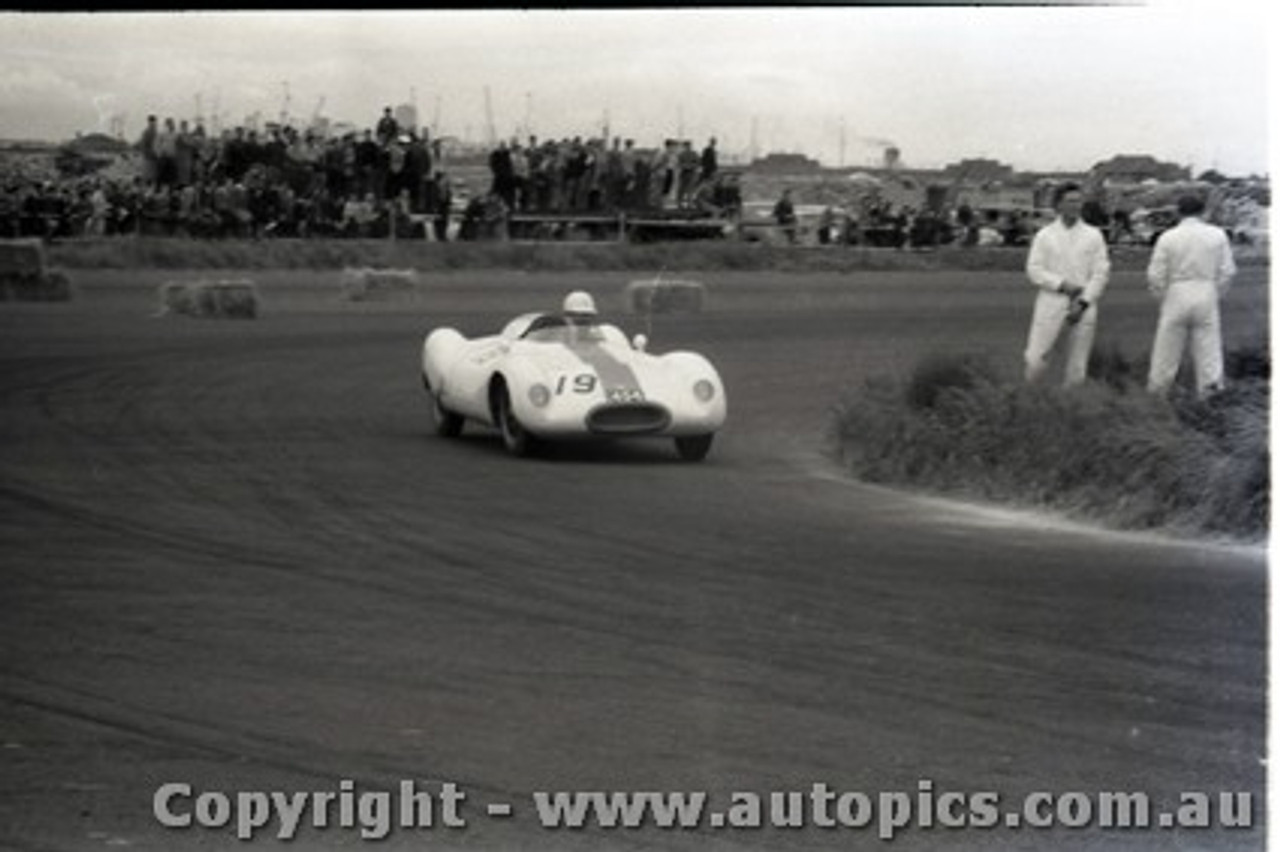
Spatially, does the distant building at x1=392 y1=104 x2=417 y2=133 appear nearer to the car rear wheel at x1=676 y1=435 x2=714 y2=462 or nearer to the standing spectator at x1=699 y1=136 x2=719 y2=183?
the standing spectator at x1=699 y1=136 x2=719 y2=183

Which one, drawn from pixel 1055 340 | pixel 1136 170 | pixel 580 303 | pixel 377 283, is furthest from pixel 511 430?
pixel 1136 170

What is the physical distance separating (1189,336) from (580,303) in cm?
134

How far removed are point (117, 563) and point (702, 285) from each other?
143cm

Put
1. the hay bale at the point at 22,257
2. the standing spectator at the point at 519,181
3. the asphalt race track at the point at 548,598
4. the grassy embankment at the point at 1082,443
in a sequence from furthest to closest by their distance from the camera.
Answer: the standing spectator at the point at 519,181 → the hay bale at the point at 22,257 → the grassy embankment at the point at 1082,443 → the asphalt race track at the point at 548,598

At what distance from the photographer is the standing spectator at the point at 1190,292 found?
15.7ft

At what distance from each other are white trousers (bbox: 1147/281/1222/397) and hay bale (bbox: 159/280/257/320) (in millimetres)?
2036

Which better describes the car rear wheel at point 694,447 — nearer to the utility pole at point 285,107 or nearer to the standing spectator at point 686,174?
the standing spectator at point 686,174

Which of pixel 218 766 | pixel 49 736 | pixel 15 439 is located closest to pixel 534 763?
pixel 218 766

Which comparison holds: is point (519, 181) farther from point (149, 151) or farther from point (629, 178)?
point (149, 151)

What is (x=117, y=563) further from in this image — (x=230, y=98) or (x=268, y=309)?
(x=230, y=98)

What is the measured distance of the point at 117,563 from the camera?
16.0 ft

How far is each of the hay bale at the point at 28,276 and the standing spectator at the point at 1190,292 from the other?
241cm

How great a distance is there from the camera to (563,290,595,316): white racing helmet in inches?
192

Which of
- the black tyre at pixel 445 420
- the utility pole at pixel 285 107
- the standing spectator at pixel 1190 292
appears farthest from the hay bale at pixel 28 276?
the standing spectator at pixel 1190 292
